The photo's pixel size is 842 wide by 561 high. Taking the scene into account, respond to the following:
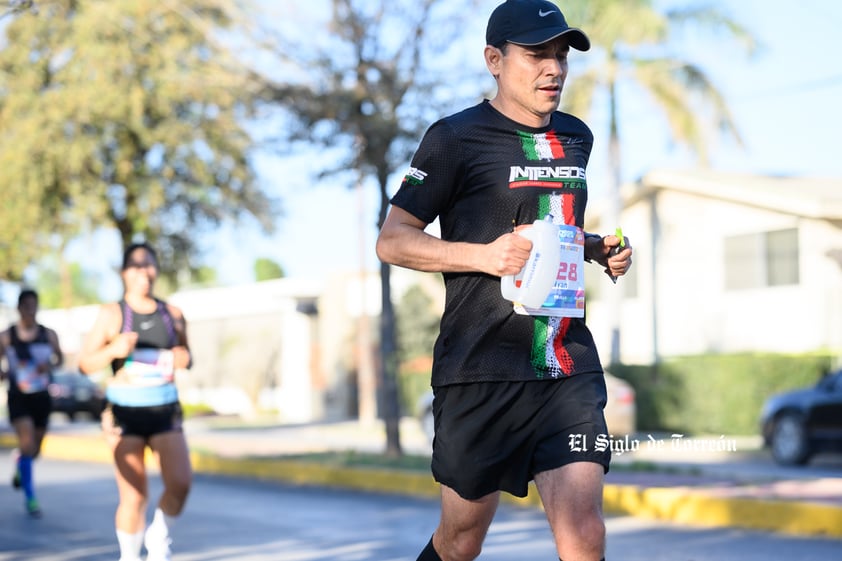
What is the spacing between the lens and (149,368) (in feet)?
24.0

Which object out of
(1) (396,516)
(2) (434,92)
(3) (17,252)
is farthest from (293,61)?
(3) (17,252)

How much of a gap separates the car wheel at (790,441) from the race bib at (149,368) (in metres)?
10.8

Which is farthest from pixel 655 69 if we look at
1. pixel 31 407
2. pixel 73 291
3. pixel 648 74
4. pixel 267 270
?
pixel 73 291

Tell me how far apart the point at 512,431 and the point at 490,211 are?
71 cm

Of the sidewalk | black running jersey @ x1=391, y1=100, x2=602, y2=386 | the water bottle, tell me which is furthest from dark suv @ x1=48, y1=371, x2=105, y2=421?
the water bottle

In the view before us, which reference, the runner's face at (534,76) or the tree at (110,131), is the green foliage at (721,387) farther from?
the runner's face at (534,76)

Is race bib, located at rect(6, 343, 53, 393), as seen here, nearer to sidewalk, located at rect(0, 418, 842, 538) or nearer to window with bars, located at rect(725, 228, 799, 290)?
sidewalk, located at rect(0, 418, 842, 538)

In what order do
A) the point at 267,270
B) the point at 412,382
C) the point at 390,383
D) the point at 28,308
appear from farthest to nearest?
the point at 267,270, the point at 412,382, the point at 390,383, the point at 28,308

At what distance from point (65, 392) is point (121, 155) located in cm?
1609

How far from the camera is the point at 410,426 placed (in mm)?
28547

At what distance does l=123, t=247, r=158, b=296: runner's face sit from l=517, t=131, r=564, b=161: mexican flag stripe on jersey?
12.4 ft

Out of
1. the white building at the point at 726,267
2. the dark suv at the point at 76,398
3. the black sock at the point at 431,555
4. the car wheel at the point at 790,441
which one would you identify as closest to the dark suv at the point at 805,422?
Result: the car wheel at the point at 790,441

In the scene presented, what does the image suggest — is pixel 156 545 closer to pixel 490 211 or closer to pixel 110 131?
pixel 490 211

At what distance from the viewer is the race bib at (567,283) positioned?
3988 mm
